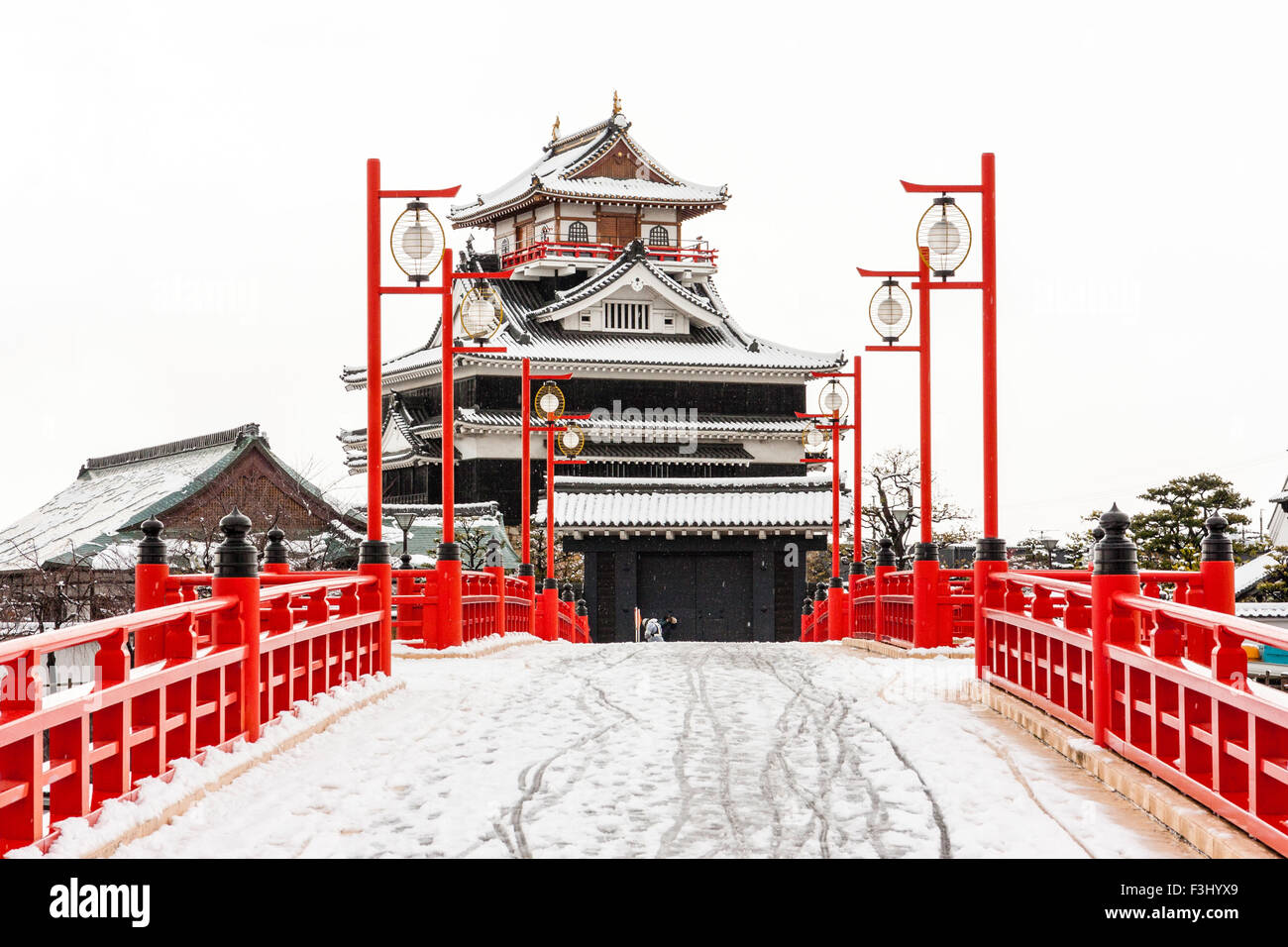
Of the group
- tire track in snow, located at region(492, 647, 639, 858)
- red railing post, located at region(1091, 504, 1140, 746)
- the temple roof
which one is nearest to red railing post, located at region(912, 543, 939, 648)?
tire track in snow, located at region(492, 647, 639, 858)

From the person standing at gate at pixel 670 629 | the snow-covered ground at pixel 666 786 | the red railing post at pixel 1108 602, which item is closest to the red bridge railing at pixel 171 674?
the snow-covered ground at pixel 666 786

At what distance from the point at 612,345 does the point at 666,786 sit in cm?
4041

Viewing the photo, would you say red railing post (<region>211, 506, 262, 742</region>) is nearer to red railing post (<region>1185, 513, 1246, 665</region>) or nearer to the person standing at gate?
red railing post (<region>1185, 513, 1246, 665</region>)

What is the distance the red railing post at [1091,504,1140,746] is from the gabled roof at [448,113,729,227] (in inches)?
1673

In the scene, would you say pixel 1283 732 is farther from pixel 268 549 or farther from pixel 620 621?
pixel 620 621

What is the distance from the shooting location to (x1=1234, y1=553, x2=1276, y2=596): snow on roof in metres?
32.2

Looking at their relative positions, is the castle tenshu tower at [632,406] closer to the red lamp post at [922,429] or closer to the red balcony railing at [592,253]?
the red balcony railing at [592,253]

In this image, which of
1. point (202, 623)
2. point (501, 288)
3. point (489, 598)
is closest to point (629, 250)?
point (501, 288)

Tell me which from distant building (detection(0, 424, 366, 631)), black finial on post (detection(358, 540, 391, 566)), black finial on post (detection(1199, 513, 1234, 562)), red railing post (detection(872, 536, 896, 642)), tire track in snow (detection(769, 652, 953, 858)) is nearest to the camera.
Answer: tire track in snow (detection(769, 652, 953, 858))

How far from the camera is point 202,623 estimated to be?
7.99 metres

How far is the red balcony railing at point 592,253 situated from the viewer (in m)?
49.8

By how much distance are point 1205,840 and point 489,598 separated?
568 inches

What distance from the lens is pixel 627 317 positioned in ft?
160

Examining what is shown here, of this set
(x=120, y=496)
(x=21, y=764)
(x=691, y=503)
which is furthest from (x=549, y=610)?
(x=21, y=764)
